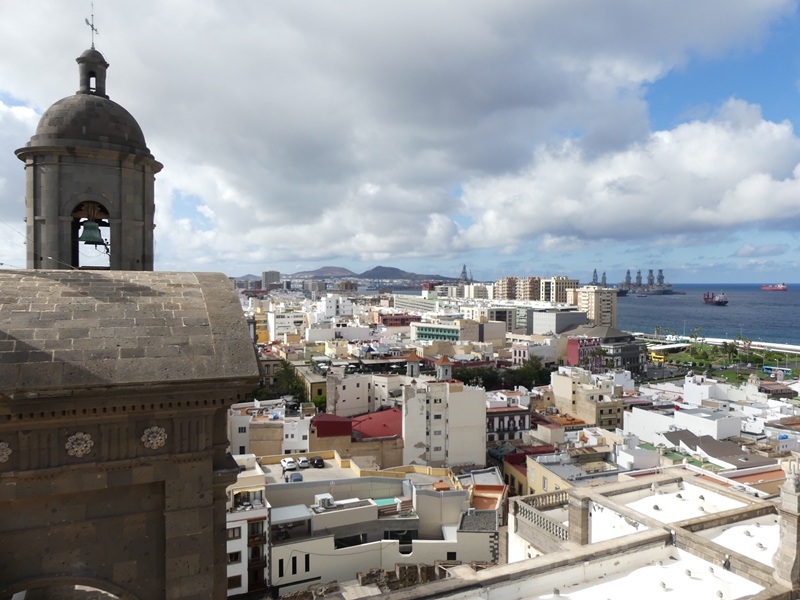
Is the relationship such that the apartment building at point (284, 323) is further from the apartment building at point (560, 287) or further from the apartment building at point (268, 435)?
the apartment building at point (560, 287)

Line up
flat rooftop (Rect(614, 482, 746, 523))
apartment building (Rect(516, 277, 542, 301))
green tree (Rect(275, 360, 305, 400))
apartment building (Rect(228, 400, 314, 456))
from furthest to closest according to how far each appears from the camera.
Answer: apartment building (Rect(516, 277, 542, 301))
green tree (Rect(275, 360, 305, 400))
apartment building (Rect(228, 400, 314, 456))
flat rooftop (Rect(614, 482, 746, 523))

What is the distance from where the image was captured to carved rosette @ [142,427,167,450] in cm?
519

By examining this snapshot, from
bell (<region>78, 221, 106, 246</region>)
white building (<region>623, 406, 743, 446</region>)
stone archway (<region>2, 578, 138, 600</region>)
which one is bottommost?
white building (<region>623, 406, 743, 446</region>)

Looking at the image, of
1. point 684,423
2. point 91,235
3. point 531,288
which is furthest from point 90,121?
point 531,288

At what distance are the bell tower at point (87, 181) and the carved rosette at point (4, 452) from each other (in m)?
5.68

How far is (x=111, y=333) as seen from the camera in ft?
17.3

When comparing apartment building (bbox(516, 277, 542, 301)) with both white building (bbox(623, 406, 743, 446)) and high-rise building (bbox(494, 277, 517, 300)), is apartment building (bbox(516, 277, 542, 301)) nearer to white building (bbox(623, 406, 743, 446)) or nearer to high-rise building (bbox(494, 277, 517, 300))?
high-rise building (bbox(494, 277, 517, 300))

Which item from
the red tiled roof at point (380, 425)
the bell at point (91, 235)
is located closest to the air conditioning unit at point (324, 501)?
the red tiled roof at point (380, 425)

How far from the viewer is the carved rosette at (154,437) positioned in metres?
5.19

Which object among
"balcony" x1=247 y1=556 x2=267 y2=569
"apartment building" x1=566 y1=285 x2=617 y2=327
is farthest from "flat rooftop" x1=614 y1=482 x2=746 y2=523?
"apartment building" x1=566 y1=285 x2=617 y2=327

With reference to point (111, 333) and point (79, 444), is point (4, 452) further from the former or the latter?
point (111, 333)

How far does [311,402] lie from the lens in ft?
180

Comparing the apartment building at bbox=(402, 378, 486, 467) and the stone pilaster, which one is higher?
the stone pilaster

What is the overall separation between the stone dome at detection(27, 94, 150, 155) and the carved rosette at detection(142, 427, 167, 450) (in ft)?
22.9
